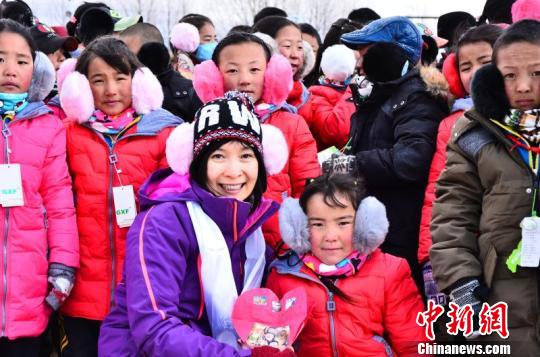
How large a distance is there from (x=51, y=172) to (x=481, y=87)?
80.4 inches

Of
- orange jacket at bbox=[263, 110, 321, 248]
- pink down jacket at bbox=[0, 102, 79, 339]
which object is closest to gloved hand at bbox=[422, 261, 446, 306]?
orange jacket at bbox=[263, 110, 321, 248]

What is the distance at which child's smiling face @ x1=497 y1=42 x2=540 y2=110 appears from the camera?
2.83m

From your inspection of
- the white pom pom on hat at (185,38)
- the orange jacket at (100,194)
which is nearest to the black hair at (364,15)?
the white pom pom on hat at (185,38)

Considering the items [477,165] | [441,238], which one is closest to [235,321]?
[441,238]

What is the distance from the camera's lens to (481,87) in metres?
2.88

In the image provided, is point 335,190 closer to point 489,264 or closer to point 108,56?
point 489,264

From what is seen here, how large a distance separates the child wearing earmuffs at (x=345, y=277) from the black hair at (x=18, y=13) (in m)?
3.35

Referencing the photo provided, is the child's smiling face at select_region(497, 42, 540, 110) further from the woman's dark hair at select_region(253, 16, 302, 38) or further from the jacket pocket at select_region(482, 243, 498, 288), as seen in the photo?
the woman's dark hair at select_region(253, 16, 302, 38)

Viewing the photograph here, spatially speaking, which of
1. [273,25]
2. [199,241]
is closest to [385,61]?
[199,241]

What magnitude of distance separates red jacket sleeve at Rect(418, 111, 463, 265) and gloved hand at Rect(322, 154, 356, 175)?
38cm

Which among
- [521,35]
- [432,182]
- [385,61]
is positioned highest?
[521,35]

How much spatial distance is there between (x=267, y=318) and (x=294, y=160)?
1.27 metres

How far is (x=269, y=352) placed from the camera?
8.38 feet

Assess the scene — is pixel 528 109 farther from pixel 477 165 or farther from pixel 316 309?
pixel 316 309
